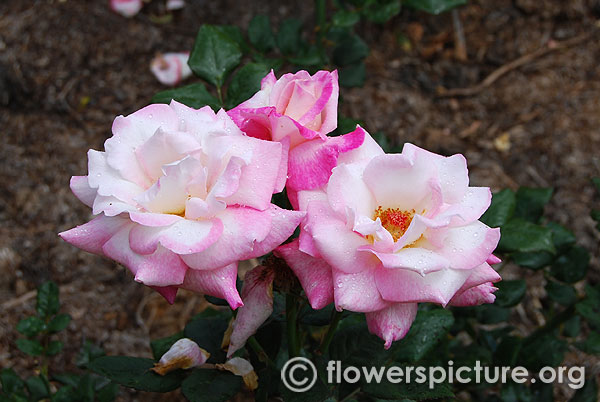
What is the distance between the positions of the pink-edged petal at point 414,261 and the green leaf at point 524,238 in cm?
44

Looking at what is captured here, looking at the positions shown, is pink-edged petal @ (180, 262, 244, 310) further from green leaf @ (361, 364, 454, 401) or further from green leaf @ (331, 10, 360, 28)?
green leaf @ (331, 10, 360, 28)

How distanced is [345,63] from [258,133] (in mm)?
918

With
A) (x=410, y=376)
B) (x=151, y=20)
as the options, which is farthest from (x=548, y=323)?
(x=151, y=20)

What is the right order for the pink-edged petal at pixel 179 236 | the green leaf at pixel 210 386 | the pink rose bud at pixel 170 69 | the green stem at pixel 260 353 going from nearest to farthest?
the pink-edged petal at pixel 179 236 → the green leaf at pixel 210 386 → the green stem at pixel 260 353 → the pink rose bud at pixel 170 69

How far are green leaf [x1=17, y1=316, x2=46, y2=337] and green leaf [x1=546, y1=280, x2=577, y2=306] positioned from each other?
1.08 m

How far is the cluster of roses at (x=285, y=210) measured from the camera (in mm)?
661

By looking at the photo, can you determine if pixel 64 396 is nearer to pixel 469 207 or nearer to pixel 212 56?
pixel 212 56

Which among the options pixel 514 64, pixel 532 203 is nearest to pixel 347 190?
pixel 532 203

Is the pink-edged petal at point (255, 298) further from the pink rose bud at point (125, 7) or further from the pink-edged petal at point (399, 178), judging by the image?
the pink rose bud at point (125, 7)

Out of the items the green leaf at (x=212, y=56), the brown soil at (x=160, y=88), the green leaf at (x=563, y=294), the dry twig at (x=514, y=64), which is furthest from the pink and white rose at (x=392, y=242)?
the dry twig at (x=514, y=64)

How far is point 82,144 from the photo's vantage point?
2256 mm

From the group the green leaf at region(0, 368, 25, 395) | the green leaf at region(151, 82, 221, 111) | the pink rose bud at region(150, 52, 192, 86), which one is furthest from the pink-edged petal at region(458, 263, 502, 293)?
the pink rose bud at region(150, 52, 192, 86)

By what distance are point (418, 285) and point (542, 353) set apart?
75cm

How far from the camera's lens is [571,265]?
53.6 inches
